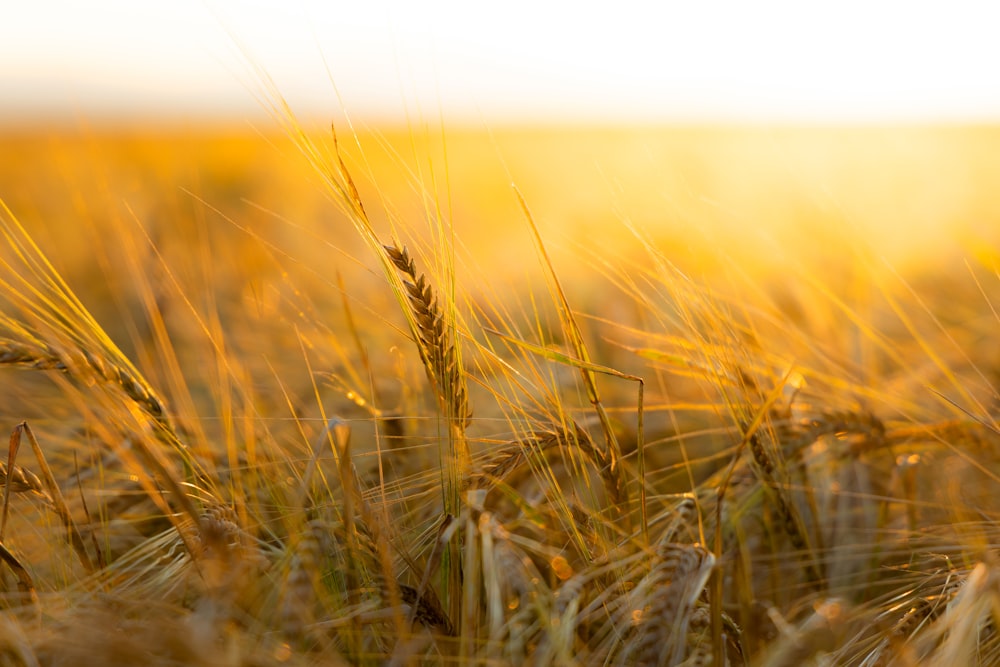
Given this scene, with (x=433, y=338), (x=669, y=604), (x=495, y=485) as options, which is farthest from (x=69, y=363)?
(x=669, y=604)

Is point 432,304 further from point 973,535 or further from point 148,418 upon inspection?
point 973,535

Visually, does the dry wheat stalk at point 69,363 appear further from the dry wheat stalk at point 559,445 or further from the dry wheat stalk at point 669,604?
the dry wheat stalk at point 669,604

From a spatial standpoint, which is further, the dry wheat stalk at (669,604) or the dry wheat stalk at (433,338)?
the dry wheat stalk at (433,338)

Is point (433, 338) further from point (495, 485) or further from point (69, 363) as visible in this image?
point (69, 363)

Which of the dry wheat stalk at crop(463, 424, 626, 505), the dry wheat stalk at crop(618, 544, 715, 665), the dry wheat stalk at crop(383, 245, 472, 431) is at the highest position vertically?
the dry wheat stalk at crop(383, 245, 472, 431)

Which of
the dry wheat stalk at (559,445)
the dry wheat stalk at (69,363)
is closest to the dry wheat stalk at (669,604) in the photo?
the dry wheat stalk at (559,445)

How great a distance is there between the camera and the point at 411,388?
1.19 meters

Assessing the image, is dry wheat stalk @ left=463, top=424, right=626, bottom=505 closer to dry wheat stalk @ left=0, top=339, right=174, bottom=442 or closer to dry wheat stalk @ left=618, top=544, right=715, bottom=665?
dry wheat stalk @ left=618, top=544, right=715, bottom=665

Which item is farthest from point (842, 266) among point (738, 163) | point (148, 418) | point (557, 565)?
point (738, 163)

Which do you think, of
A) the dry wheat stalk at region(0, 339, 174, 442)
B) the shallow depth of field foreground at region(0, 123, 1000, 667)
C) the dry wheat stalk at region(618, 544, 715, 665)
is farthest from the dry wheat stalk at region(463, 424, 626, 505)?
the dry wheat stalk at region(0, 339, 174, 442)

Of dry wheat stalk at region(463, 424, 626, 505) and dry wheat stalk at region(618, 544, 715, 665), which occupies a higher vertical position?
dry wheat stalk at region(463, 424, 626, 505)

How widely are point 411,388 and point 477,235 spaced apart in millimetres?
3511

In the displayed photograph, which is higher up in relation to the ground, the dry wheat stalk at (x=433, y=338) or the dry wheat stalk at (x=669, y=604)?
the dry wheat stalk at (x=433, y=338)

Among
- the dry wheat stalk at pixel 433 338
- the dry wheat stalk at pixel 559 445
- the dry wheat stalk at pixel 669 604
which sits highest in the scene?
the dry wheat stalk at pixel 433 338
